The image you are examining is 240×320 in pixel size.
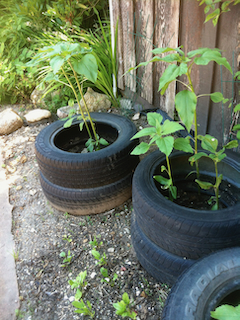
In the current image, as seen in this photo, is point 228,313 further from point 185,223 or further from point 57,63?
point 57,63

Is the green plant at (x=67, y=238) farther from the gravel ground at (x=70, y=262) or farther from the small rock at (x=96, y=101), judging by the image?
the small rock at (x=96, y=101)

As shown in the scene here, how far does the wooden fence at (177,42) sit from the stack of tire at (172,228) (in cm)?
55

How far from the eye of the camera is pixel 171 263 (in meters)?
1.43

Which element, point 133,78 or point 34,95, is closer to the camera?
point 133,78

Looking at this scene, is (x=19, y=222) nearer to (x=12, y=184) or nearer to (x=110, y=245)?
(x=12, y=184)

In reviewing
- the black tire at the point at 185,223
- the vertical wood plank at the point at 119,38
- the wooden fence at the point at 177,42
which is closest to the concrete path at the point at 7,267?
the black tire at the point at 185,223

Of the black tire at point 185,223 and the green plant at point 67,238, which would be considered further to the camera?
the green plant at point 67,238

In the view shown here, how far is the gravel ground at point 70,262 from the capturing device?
1574 millimetres

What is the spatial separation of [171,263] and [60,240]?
969mm

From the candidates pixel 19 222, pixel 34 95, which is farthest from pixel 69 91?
pixel 19 222

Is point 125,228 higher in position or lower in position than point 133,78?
lower

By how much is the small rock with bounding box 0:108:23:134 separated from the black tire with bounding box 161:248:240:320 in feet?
10.4

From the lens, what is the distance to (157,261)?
150 centimetres

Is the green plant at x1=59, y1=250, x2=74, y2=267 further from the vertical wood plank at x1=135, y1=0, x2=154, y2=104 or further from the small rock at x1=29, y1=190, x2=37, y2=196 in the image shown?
the vertical wood plank at x1=135, y1=0, x2=154, y2=104
